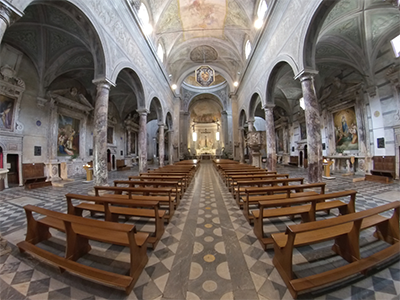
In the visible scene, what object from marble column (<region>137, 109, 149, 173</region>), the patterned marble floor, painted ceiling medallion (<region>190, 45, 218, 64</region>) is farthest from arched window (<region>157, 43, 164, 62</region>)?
the patterned marble floor

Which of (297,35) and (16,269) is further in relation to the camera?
(297,35)

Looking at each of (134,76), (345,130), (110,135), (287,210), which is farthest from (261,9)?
(110,135)

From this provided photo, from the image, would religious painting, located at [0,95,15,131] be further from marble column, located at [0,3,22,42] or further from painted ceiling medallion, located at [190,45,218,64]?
painted ceiling medallion, located at [190,45,218,64]

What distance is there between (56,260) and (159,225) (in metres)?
1.30

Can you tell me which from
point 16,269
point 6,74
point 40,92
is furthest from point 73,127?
point 16,269

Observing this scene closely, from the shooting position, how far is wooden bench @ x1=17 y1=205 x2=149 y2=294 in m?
1.55

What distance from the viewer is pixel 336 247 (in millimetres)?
2125

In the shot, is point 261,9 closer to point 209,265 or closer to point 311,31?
point 311,31

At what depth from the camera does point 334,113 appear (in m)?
11.4

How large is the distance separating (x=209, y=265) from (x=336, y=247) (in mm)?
1825

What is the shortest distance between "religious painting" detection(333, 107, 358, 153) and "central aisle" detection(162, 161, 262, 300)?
1202 centimetres

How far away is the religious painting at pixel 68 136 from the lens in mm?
10175

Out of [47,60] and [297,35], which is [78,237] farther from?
[47,60]

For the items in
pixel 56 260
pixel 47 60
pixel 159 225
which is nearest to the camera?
pixel 56 260
